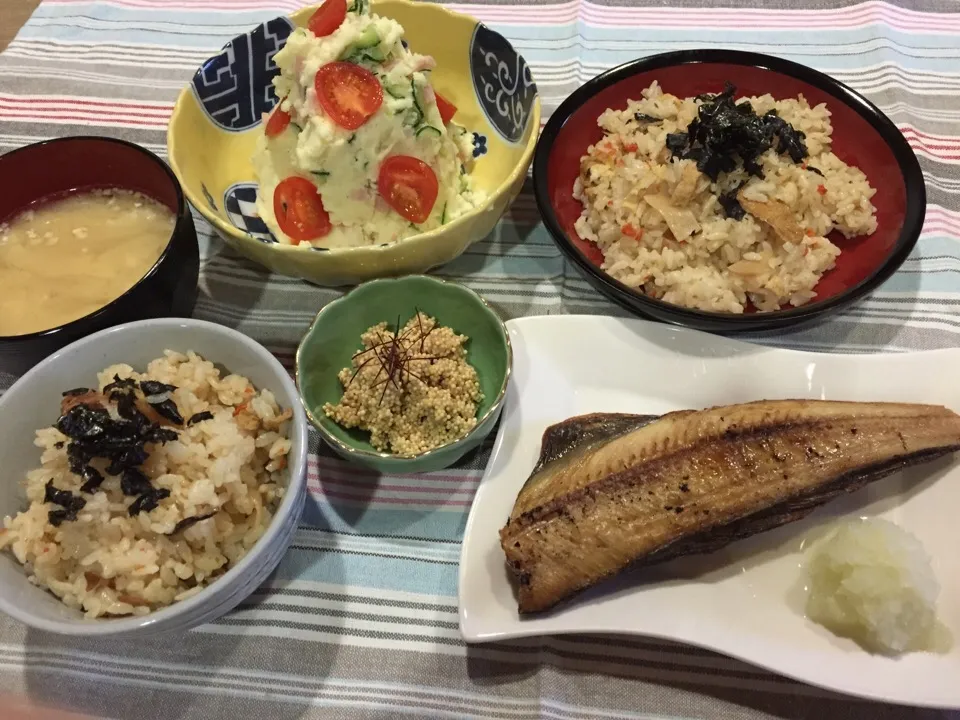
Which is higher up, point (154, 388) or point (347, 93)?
point (347, 93)

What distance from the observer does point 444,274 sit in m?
1.98

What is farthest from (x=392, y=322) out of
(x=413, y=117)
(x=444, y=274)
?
(x=413, y=117)

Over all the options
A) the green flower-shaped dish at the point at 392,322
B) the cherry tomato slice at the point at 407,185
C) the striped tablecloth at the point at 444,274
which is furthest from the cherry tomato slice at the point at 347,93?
the striped tablecloth at the point at 444,274

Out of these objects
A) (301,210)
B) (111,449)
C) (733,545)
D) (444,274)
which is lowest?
(733,545)

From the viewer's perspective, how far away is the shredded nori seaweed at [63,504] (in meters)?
1.20

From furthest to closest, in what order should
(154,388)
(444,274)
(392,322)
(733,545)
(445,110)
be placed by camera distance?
(444,274) → (445,110) → (392,322) → (733,545) → (154,388)

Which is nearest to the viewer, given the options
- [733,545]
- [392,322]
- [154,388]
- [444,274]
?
[154,388]

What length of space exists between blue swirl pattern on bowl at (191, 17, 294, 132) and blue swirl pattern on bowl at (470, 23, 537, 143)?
1.79 ft

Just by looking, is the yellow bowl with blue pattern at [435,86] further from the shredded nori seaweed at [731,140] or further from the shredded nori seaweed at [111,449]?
the shredded nori seaweed at [111,449]

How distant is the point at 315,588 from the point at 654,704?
74cm

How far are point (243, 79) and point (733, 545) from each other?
1805mm

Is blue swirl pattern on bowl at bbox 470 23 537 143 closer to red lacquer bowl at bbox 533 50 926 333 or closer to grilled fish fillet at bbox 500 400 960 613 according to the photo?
red lacquer bowl at bbox 533 50 926 333

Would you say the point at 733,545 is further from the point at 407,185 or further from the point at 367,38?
the point at 367,38

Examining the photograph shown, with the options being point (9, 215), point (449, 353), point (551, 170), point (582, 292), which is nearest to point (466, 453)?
point (449, 353)
